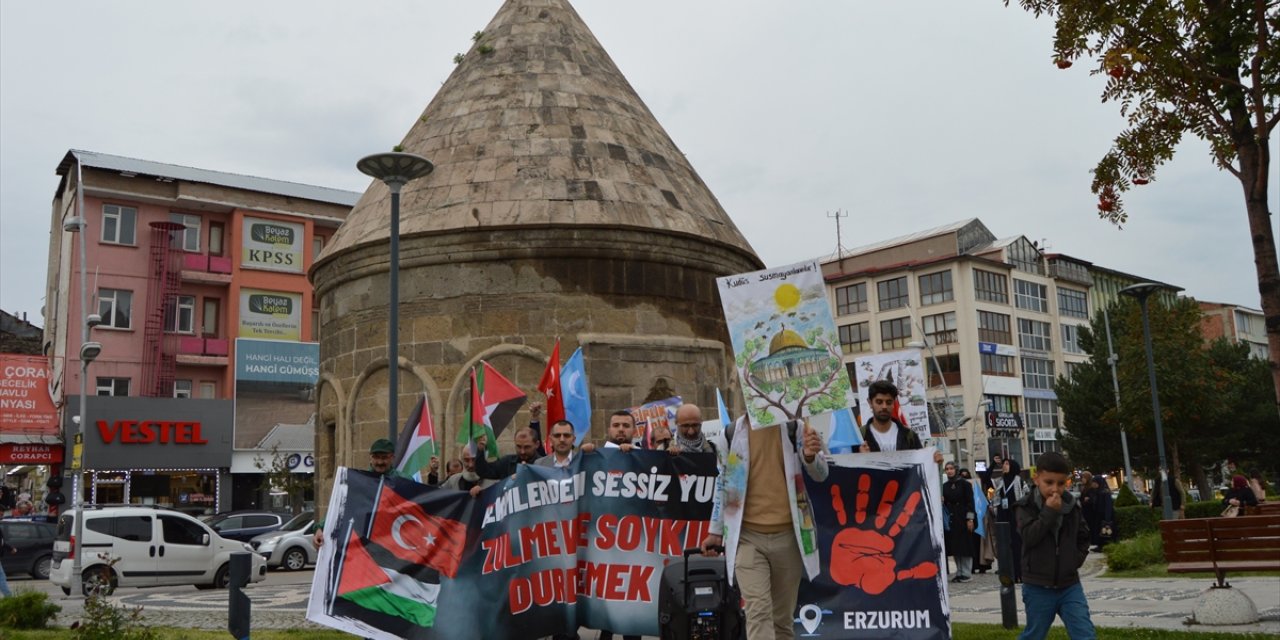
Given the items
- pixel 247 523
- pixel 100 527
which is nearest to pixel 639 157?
pixel 100 527

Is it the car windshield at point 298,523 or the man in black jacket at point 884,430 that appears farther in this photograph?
the car windshield at point 298,523

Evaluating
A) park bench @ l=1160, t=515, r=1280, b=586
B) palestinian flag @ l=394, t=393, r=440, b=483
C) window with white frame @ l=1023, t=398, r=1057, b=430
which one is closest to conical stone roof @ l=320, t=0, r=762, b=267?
palestinian flag @ l=394, t=393, r=440, b=483

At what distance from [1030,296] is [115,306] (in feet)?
167

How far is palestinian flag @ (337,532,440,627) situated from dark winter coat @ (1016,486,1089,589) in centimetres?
427

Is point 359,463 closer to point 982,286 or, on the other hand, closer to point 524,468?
point 524,468

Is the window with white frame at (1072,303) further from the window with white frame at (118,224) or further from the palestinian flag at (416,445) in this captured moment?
the palestinian flag at (416,445)

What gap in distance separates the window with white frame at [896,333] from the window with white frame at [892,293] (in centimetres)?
95

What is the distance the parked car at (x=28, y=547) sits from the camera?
74.9 feet

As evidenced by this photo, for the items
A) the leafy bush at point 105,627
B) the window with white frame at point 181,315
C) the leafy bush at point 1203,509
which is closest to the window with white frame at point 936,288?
the leafy bush at point 1203,509

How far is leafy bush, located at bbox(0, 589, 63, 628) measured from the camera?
436 inches

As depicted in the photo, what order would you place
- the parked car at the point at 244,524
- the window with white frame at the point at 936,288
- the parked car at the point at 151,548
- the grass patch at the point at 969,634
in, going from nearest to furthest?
the grass patch at the point at 969,634 < the parked car at the point at 151,548 < the parked car at the point at 244,524 < the window with white frame at the point at 936,288

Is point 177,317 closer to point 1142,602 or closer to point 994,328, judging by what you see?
point 1142,602

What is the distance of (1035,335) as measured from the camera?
64.8 meters

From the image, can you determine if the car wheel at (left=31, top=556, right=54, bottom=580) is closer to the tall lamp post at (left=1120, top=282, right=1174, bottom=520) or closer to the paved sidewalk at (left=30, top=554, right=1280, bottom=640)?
the paved sidewalk at (left=30, top=554, right=1280, bottom=640)
